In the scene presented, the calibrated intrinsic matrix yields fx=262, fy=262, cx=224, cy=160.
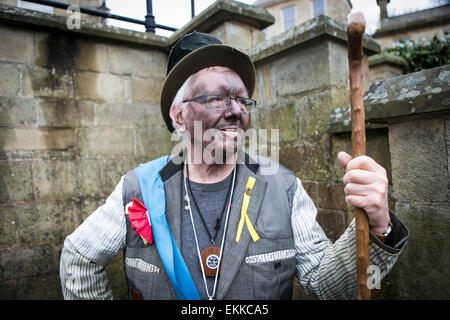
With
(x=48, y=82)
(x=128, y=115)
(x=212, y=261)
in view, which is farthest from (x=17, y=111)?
(x=212, y=261)

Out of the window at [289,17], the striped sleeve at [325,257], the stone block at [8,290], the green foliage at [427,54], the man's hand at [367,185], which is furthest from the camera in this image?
the window at [289,17]

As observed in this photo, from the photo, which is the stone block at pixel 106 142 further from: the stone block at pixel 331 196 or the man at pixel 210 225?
the stone block at pixel 331 196

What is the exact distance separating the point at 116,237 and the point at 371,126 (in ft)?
5.86

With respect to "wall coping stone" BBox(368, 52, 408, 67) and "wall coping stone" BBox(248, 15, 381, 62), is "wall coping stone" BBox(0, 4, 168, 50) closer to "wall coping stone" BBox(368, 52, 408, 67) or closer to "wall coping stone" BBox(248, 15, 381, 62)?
"wall coping stone" BBox(248, 15, 381, 62)

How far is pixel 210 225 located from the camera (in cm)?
152

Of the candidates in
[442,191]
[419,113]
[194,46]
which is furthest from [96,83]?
[442,191]

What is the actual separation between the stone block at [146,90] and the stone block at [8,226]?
5.41ft

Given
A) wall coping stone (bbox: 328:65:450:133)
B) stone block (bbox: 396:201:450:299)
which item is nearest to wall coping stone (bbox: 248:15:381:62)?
wall coping stone (bbox: 328:65:450:133)

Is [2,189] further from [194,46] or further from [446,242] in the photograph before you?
[446,242]

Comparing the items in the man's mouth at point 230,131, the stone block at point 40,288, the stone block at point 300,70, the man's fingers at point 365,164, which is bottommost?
the stone block at point 40,288

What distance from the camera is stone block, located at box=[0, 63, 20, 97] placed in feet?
8.16

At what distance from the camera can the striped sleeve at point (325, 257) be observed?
3.62ft

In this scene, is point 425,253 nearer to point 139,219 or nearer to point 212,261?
point 212,261

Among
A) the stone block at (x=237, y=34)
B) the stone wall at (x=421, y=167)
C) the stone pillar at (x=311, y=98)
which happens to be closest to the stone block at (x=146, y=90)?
the stone block at (x=237, y=34)
